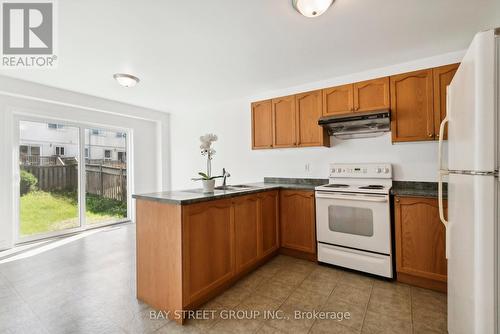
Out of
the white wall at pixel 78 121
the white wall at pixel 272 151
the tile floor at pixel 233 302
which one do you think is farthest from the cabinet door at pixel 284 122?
the white wall at pixel 78 121

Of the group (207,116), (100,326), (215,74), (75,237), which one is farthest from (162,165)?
(100,326)

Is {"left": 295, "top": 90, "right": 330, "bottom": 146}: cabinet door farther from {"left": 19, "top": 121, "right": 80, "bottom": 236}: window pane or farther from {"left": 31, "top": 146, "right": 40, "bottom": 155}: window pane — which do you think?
{"left": 31, "top": 146, "right": 40, "bottom": 155}: window pane

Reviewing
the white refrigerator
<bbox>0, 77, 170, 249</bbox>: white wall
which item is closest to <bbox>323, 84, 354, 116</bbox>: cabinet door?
the white refrigerator

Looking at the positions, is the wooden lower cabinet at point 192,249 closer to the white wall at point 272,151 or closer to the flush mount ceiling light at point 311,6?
the white wall at point 272,151

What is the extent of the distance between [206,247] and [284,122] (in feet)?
7.13

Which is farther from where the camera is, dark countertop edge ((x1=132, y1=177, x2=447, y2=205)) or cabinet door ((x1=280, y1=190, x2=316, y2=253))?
cabinet door ((x1=280, y1=190, x2=316, y2=253))

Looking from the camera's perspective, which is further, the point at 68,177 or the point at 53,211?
the point at 68,177

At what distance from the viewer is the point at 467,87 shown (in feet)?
3.61

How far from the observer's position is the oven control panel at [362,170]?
2.79 metres

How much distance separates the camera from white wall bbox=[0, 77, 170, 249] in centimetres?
316

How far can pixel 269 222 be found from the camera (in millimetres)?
2834

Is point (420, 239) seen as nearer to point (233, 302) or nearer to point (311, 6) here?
point (233, 302)

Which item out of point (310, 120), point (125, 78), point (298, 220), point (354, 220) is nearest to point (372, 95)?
point (310, 120)

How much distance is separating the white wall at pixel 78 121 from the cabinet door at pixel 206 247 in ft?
10.6
